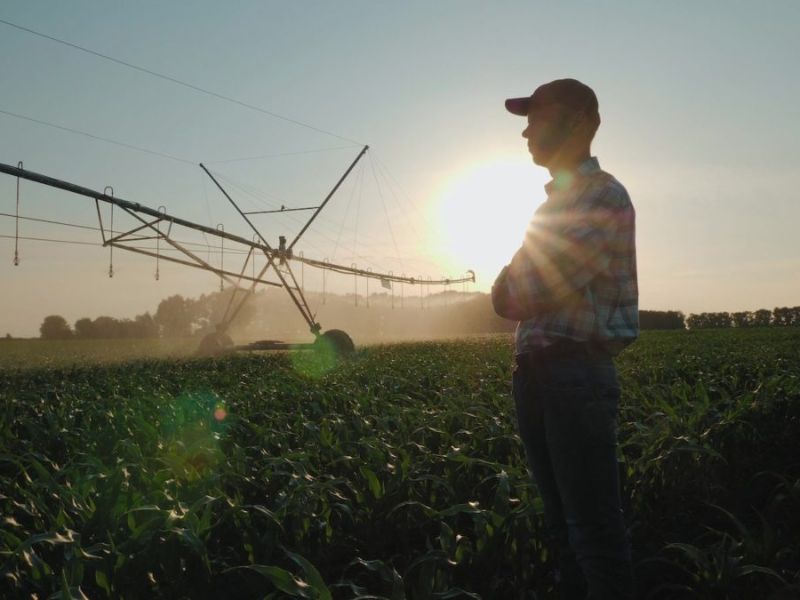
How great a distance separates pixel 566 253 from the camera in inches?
96.9

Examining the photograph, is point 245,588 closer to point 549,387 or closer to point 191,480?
point 191,480

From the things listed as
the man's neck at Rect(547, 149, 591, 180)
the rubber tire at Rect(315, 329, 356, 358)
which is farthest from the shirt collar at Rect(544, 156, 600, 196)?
the rubber tire at Rect(315, 329, 356, 358)

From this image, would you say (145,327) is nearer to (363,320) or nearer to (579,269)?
(363,320)

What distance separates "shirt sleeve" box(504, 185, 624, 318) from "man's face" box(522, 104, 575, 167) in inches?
10.6

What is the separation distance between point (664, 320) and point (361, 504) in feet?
232

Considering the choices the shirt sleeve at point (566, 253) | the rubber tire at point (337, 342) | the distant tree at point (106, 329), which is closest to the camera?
the shirt sleeve at point (566, 253)

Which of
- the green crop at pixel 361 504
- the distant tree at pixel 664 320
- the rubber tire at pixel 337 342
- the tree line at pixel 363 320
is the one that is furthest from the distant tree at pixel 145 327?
the green crop at pixel 361 504

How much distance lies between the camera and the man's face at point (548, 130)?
262 centimetres

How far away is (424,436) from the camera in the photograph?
20.5ft

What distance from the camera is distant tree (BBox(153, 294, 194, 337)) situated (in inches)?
3698

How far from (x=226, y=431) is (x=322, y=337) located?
12.3 metres

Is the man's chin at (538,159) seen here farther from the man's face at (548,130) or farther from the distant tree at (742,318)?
the distant tree at (742,318)

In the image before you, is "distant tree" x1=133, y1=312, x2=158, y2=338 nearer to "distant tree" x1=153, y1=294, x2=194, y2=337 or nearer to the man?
"distant tree" x1=153, y1=294, x2=194, y2=337

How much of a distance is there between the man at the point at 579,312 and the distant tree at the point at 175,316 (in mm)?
93221
